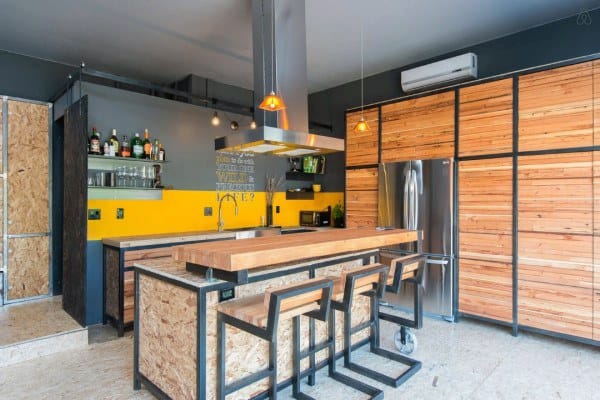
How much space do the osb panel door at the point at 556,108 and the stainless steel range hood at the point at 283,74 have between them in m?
1.97

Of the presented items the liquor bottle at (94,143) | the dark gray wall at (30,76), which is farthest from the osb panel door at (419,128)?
the dark gray wall at (30,76)

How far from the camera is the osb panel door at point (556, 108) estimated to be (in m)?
3.15

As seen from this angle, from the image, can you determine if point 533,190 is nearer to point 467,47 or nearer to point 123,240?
point 467,47

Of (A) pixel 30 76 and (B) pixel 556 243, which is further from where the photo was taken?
(A) pixel 30 76

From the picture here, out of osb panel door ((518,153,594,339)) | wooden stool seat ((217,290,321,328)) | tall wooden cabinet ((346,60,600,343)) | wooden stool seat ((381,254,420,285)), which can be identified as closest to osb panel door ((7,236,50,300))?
wooden stool seat ((217,290,321,328))

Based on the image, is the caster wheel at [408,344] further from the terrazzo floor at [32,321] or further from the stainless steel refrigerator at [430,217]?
the terrazzo floor at [32,321]

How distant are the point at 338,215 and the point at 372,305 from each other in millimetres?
2573

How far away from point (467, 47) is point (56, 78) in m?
5.30

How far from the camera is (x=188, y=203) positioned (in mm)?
4648

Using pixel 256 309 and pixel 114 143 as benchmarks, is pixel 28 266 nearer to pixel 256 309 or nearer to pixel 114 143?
pixel 114 143

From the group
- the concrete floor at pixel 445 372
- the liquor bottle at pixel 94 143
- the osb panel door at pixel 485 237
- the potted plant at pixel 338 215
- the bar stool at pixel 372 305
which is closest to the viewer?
the bar stool at pixel 372 305

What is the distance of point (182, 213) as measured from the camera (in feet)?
15.0

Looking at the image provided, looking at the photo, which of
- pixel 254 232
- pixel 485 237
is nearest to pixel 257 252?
pixel 254 232

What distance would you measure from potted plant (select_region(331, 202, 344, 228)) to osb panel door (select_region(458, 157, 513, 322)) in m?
2.01
